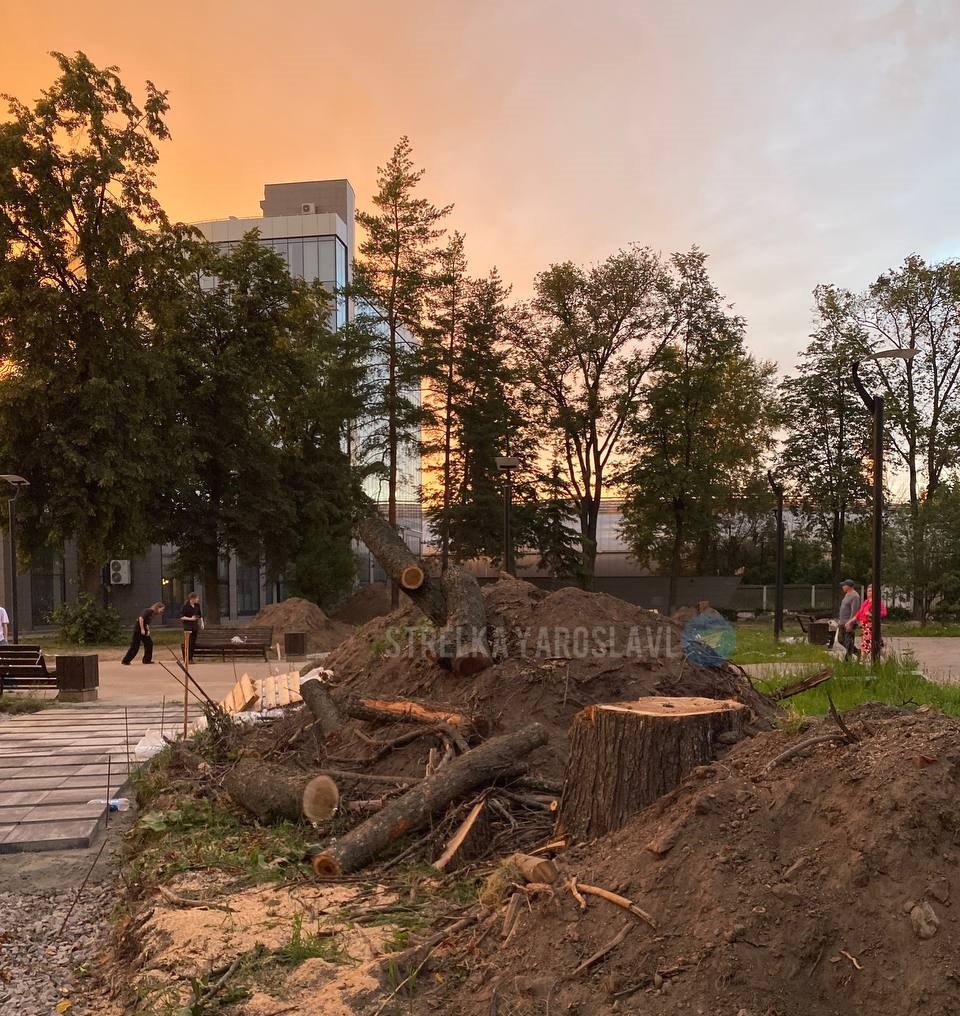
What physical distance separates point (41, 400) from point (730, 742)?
2257cm

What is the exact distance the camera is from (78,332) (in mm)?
Result: 23500

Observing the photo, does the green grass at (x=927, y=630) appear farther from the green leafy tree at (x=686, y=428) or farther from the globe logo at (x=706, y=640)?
the globe logo at (x=706, y=640)

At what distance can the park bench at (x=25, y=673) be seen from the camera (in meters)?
11.9

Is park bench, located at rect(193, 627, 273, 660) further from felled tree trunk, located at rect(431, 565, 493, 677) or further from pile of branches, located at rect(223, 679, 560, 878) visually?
pile of branches, located at rect(223, 679, 560, 878)

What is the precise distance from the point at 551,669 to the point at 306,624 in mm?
16889

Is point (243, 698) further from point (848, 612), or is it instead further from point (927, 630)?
point (927, 630)

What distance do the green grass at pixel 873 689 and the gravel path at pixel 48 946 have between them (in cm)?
595

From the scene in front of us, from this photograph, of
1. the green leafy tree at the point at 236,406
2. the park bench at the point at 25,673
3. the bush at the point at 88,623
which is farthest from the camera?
the green leafy tree at the point at 236,406

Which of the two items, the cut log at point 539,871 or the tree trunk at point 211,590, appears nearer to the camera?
the cut log at point 539,871

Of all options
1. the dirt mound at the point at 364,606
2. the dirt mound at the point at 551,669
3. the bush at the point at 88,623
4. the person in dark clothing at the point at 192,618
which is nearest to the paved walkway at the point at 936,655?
the dirt mound at the point at 551,669

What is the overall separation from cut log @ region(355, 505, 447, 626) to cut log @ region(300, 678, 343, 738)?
113 cm

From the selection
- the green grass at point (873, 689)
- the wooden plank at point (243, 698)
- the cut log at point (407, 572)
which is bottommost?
the wooden plank at point (243, 698)

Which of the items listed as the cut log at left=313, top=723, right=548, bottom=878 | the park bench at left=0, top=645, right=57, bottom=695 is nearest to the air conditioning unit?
the park bench at left=0, top=645, right=57, bottom=695

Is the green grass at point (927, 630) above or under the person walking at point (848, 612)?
under
